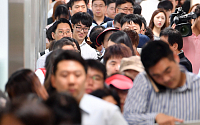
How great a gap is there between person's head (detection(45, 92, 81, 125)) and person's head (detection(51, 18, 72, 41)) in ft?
9.96

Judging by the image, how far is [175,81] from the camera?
2139 millimetres

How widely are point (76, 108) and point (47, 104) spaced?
15cm

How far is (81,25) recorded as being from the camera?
490 cm

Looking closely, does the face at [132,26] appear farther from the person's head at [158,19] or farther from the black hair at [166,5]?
the black hair at [166,5]

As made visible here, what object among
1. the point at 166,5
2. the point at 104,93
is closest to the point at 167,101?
the point at 104,93

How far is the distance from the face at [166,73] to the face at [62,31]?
8.96 ft

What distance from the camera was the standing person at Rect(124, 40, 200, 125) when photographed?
2133mm

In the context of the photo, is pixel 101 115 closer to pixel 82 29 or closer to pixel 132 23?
pixel 132 23

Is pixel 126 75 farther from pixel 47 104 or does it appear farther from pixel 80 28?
pixel 80 28

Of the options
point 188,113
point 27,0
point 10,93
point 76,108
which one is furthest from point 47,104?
point 27,0

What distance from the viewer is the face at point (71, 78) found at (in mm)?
2059

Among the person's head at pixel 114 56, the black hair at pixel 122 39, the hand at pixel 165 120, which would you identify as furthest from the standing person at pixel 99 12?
the hand at pixel 165 120

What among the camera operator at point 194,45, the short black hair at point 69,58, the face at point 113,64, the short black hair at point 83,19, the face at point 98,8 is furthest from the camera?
the face at point 98,8

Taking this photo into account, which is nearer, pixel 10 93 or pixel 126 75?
pixel 10 93
